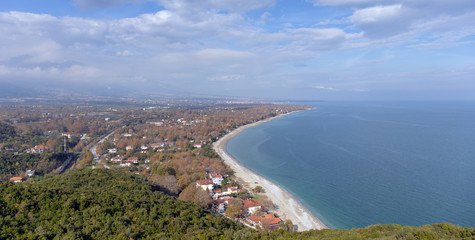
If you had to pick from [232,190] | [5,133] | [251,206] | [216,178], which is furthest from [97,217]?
[5,133]

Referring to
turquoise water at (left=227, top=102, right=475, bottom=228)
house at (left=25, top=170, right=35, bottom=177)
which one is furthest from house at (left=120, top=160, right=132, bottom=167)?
turquoise water at (left=227, top=102, right=475, bottom=228)

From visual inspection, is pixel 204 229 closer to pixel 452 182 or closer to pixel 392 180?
pixel 392 180

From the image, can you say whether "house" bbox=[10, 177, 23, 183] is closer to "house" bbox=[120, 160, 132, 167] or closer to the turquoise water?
"house" bbox=[120, 160, 132, 167]

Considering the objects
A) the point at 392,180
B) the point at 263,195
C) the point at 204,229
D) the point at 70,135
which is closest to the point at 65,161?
the point at 70,135

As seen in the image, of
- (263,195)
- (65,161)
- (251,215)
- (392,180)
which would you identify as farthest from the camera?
(65,161)

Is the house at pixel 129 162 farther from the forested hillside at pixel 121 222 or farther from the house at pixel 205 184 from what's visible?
the forested hillside at pixel 121 222

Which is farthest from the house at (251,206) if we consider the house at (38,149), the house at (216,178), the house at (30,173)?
the house at (38,149)

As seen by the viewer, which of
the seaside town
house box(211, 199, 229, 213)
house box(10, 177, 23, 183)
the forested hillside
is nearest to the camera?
the forested hillside
